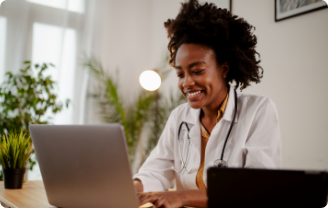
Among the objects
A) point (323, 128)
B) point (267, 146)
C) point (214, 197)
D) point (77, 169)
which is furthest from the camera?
point (323, 128)

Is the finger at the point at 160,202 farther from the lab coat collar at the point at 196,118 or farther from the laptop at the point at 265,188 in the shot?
the lab coat collar at the point at 196,118

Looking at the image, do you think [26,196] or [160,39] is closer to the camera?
[26,196]

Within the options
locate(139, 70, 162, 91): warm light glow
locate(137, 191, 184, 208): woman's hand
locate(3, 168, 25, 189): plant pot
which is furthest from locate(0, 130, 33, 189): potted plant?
locate(139, 70, 162, 91): warm light glow

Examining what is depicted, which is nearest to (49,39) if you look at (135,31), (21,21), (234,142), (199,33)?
(21,21)

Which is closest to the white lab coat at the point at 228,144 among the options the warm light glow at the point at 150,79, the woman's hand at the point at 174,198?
the woman's hand at the point at 174,198

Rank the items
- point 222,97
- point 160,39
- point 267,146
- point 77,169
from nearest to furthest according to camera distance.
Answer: point 77,169
point 267,146
point 222,97
point 160,39

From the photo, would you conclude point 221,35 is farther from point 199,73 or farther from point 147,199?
point 147,199

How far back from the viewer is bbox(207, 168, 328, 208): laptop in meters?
0.59

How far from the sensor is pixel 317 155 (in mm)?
1966

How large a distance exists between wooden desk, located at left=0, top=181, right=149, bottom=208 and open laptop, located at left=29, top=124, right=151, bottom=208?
0.33ft

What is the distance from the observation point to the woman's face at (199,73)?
1.38 m

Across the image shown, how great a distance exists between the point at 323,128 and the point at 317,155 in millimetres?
177

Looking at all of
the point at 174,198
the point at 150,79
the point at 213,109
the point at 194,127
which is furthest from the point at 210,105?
the point at 150,79

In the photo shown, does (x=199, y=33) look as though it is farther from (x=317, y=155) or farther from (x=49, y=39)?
(x=49, y=39)
